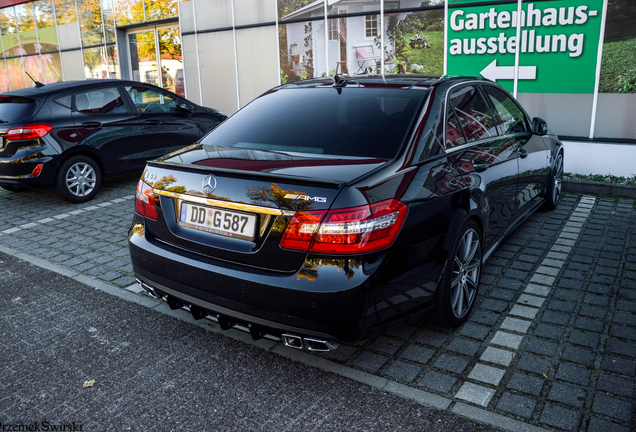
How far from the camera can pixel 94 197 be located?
8008 mm

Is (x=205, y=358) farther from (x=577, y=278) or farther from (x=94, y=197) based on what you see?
(x=94, y=197)

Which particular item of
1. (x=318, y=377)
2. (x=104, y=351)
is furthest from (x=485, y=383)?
(x=104, y=351)

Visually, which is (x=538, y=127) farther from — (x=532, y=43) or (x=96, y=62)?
(x=96, y=62)

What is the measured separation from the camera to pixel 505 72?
9.01m

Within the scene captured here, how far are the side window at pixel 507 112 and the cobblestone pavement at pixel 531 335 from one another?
1205 millimetres

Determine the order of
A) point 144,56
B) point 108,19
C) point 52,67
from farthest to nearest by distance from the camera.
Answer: point 52,67, point 108,19, point 144,56

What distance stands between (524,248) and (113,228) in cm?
465

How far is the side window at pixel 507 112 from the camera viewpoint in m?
4.68

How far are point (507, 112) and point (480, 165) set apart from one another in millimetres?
1358

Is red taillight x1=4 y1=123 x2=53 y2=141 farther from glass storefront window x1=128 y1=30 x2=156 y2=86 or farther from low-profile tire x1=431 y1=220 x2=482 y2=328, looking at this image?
glass storefront window x1=128 y1=30 x2=156 y2=86

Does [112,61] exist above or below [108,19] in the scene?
below

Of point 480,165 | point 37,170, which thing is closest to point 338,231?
point 480,165

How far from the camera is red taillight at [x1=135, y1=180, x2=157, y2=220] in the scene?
3.29m

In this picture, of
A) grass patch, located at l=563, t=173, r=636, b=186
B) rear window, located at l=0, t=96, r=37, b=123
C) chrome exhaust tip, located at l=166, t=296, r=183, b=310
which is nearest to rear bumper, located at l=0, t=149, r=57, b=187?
rear window, located at l=0, t=96, r=37, b=123
